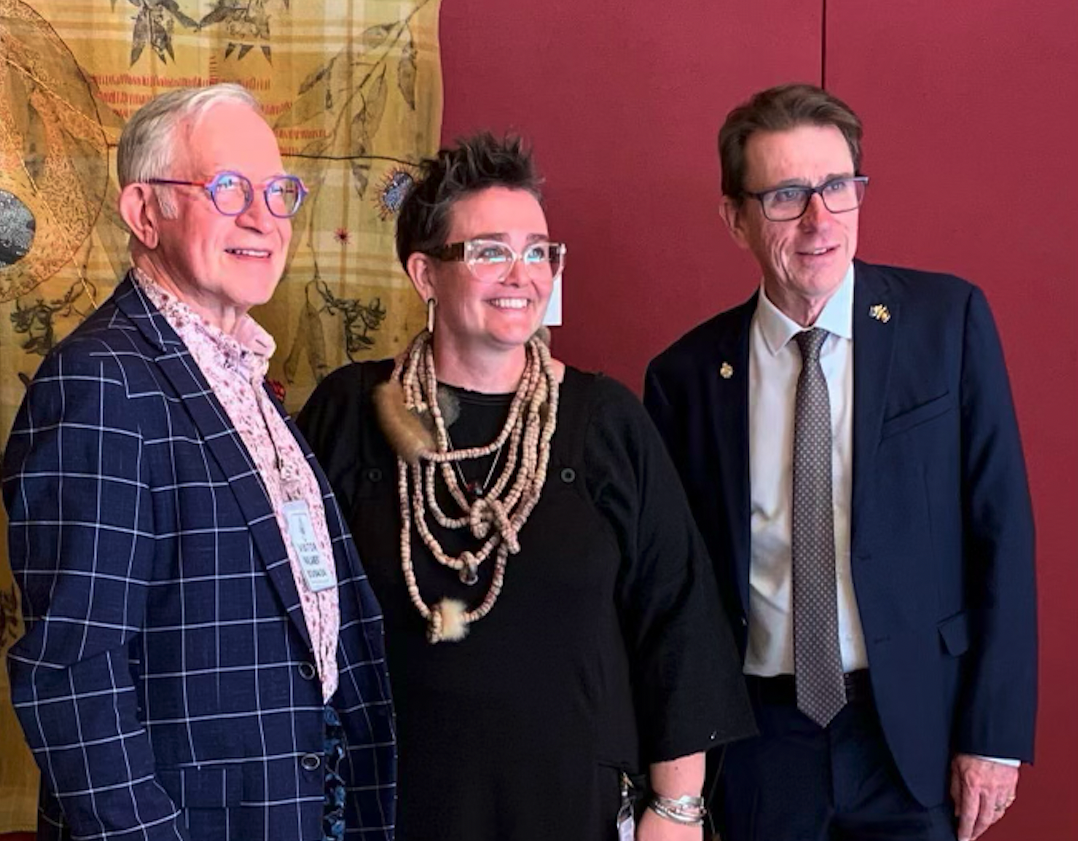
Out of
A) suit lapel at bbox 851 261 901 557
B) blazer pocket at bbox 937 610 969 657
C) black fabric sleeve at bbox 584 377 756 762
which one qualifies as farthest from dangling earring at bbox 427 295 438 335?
blazer pocket at bbox 937 610 969 657

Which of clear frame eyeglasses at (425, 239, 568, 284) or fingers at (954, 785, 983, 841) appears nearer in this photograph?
clear frame eyeglasses at (425, 239, 568, 284)

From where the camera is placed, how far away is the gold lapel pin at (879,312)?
7.39 ft

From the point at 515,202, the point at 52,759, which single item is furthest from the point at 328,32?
the point at 52,759

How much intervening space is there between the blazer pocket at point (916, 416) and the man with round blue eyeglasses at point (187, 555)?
92 cm

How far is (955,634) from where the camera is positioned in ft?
7.27

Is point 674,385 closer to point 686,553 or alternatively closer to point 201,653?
point 686,553

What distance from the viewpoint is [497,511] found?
6.66 ft

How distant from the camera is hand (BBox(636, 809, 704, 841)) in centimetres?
209

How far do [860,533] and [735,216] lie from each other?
623mm

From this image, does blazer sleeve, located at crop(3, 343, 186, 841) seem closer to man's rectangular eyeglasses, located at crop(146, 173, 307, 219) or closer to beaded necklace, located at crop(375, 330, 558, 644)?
man's rectangular eyeglasses, located at crop(146, 173, 307, 219)

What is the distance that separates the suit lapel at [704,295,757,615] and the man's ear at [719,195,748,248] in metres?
0.13

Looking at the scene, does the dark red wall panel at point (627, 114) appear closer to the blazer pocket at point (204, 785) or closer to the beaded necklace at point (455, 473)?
the beaded necklace at point (455, 473)

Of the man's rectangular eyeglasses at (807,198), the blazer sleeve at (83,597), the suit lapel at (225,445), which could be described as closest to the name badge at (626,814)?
the suit lapel at (225,445)

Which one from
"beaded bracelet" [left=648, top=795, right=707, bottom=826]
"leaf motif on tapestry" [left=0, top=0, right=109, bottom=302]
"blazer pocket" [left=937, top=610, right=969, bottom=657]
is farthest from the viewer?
"leaf motif on tapestry" [left=0, top=0, right=109, bottom=302]
